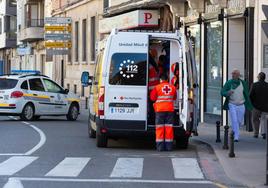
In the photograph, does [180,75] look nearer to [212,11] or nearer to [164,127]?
[164,127]

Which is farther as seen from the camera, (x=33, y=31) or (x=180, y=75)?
(x=33, y=31)

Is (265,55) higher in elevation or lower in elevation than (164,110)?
higher

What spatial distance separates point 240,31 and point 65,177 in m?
12.4

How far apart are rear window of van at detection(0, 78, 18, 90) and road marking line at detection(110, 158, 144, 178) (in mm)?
12511

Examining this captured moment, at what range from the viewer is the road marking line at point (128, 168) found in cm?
1164

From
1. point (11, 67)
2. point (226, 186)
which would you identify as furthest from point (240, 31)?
point (11, 67)

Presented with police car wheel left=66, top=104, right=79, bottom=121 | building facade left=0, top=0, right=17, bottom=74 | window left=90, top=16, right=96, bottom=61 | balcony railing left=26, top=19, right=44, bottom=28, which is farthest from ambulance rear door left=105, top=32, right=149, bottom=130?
building facade left=0, top=0, right=17, bottom=74

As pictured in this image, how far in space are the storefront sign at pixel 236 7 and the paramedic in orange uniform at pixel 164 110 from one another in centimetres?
656

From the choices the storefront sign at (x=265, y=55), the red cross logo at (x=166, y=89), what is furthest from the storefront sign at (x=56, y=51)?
the red cross logo at (x=166, y=89)

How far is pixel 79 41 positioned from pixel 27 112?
2077 centimetres

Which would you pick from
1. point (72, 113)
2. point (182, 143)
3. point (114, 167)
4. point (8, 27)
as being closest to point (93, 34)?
point (72, 113)

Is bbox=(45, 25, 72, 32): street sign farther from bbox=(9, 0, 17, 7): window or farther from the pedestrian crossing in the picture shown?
Answer: the pedestrian crossing

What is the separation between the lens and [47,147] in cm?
1602

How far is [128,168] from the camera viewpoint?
1251 cm
